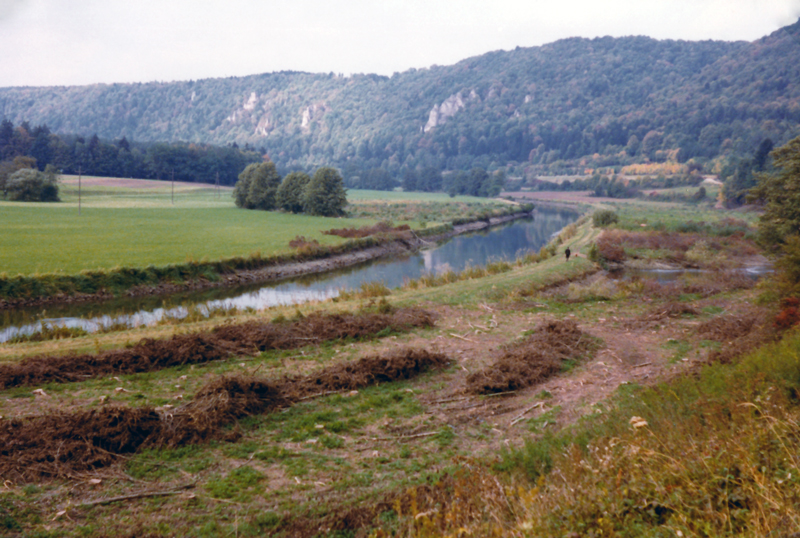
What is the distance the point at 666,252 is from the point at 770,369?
36.9 meters

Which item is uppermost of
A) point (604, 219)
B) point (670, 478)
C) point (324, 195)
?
point (324, 195)

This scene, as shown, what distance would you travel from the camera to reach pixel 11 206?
58.8 metres

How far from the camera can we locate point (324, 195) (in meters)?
70.1

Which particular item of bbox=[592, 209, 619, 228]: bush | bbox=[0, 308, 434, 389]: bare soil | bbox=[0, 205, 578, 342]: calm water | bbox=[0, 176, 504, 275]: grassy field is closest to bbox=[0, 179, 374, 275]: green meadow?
bbox=[0, 176, 504, 275]: grassy field

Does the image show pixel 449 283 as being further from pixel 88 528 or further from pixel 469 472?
pixel 88 528

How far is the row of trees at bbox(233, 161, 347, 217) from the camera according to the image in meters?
70.4

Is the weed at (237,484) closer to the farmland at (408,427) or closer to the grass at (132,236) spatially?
the farmland at (408,427)

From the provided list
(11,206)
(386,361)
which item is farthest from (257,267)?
(11,206)

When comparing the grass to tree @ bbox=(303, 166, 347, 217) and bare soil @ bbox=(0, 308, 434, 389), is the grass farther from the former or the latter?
bare soil @ bbox=(0, 308, 434, 389)

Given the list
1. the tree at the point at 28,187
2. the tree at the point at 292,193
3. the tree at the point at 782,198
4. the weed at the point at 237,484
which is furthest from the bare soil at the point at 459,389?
the tree at the point at 28,187

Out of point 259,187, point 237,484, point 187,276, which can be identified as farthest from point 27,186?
point 237,484

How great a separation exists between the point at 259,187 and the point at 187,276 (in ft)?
161

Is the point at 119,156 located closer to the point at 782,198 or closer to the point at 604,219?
the point at 604,219

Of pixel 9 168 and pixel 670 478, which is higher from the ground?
pixel 9 168
